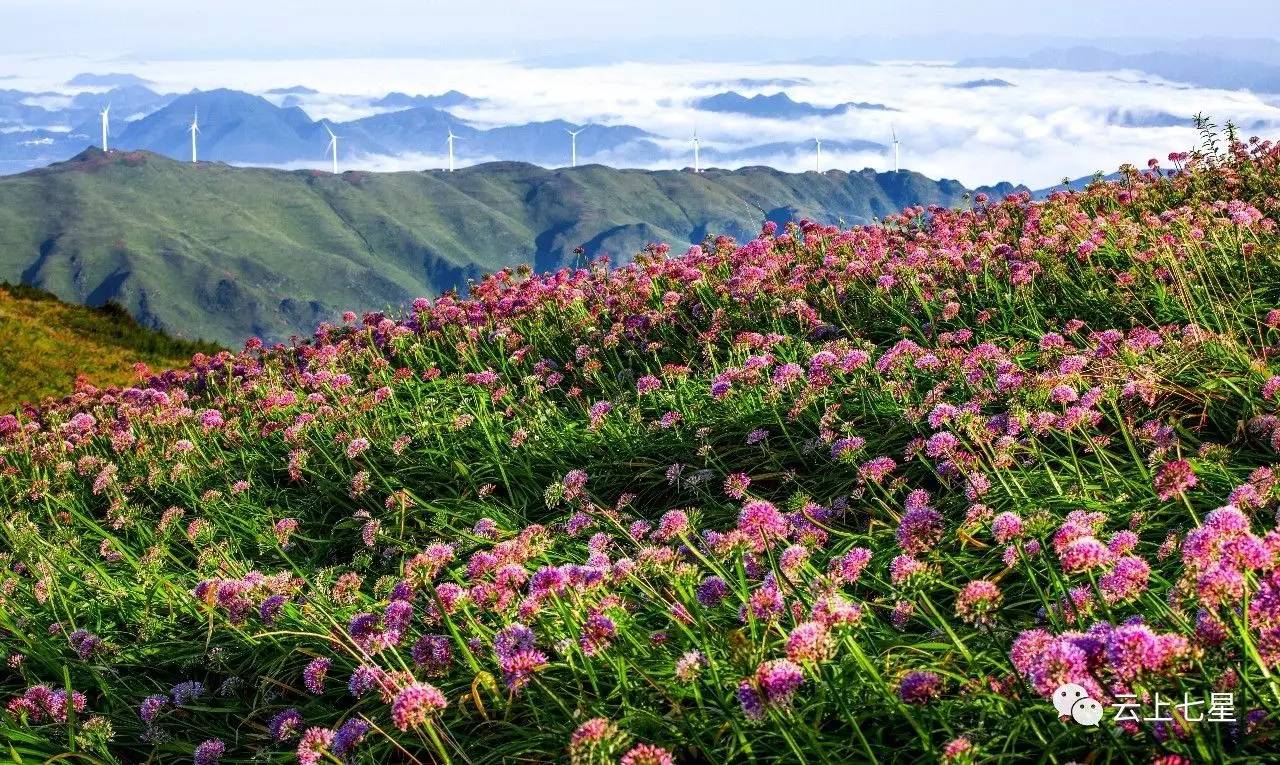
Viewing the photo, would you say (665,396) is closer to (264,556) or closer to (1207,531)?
(264,556)

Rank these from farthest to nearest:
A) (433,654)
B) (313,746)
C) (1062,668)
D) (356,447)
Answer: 1. (356,447)
2. (433,654)
3. (313,746)
4. (1062,668)

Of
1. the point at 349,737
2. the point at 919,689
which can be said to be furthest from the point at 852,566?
the point at 349,737

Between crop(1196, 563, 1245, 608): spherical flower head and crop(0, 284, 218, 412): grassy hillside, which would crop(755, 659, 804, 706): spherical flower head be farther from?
crop(0, 284, 218, 412): grassy hillside

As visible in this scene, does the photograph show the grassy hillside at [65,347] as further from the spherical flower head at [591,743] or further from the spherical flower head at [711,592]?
the spherical flower head at [591,743]

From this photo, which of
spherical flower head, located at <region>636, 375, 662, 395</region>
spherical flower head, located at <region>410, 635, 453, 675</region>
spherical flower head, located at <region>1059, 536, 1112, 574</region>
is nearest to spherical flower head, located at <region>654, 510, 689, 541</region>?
spherical flower head, located at <region>410, 635, 453, 675</region>

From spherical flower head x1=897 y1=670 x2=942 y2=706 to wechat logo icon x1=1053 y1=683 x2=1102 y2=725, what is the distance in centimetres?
52

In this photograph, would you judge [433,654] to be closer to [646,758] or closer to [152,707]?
[646,758]

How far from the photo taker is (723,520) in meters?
7.67

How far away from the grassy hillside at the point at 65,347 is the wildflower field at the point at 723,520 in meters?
9.84

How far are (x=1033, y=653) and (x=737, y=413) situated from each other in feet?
18.7

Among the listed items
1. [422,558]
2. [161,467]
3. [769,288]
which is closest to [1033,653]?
[422,558]

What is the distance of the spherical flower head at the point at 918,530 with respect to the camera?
14.3 ft

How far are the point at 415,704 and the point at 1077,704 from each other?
2345 millimetres

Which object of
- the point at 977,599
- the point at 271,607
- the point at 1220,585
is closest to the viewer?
the point at 1220,585
